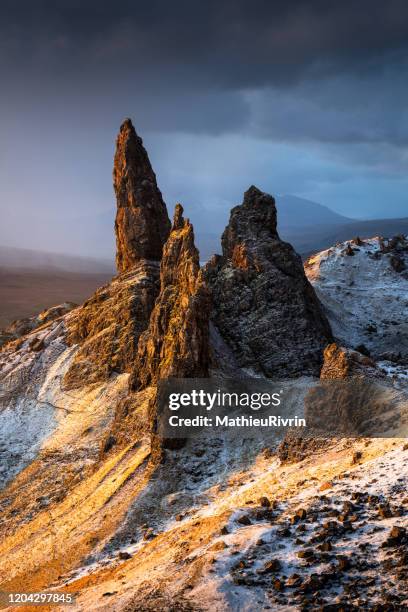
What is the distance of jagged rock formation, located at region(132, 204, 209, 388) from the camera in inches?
1871

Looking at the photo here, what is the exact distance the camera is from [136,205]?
258 ft

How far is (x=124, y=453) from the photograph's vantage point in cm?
4603

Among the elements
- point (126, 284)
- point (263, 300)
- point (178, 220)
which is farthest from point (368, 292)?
point (126, 284)

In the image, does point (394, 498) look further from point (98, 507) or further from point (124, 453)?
point (124, 453)

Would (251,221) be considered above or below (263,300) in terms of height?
above

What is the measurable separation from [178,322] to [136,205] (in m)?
32.5

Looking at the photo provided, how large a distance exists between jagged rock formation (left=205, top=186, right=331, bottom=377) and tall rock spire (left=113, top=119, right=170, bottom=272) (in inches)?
583

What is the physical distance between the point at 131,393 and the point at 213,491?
19224 mm

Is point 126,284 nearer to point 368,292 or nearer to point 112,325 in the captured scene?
point 112,325

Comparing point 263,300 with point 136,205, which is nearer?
point 263,300

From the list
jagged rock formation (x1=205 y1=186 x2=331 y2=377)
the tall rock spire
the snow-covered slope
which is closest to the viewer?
jagged rock formation (x1=205 y1=186 x2=331 y2=377)

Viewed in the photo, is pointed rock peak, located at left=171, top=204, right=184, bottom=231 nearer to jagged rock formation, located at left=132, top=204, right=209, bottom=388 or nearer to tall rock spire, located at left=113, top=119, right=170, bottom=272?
jagged rock formation, located at left=132, top=204, right=209, bottom=388

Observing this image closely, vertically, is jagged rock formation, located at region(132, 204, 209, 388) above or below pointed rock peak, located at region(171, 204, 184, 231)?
below

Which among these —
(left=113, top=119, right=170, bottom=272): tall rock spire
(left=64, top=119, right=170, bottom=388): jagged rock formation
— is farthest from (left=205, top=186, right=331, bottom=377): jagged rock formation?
(left=113, top=119, right=170, bottom=272): tall rock spire
